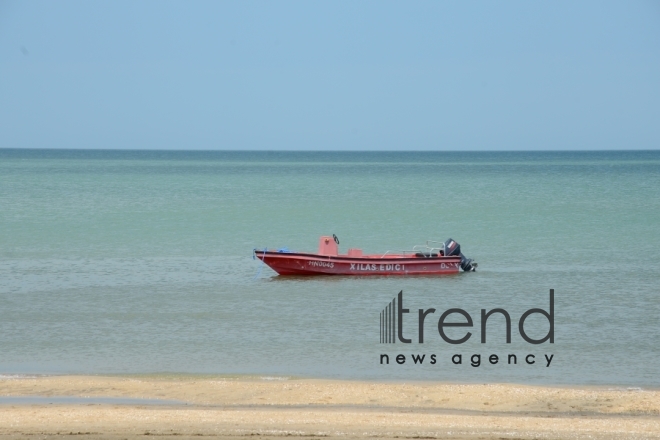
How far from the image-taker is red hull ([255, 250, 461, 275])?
84.6ft

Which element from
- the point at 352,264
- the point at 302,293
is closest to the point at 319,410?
the point at 302,293

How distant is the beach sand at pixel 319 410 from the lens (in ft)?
34.7

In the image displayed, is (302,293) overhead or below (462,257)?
below

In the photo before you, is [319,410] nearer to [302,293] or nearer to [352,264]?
[302,293]

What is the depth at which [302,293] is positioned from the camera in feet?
77.2

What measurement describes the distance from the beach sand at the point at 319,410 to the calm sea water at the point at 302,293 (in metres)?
1.24

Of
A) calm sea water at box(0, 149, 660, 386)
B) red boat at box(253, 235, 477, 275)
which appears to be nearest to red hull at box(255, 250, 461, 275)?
red boat at box(253, 235, 477, 275)

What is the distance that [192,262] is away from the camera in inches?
1144

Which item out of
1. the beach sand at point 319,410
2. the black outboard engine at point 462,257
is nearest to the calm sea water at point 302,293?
the black outboard engine at point 462,257

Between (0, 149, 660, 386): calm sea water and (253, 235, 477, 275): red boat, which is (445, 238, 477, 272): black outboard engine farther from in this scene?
(0, 149, 660, 386): calm sea water

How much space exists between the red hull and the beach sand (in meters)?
11.6

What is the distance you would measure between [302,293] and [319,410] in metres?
11.5

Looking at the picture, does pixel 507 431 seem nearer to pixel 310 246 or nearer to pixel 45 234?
pixel 310 246

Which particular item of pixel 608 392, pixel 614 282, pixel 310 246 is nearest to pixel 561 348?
pixel 608 392
